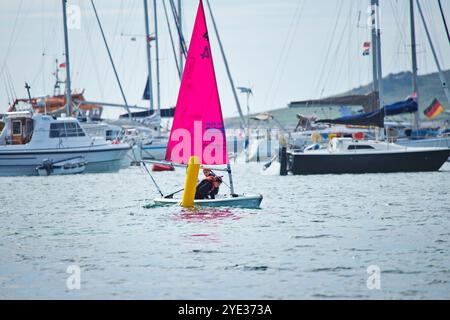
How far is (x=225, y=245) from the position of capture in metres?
20.7

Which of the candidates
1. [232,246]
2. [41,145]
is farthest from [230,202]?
[41,145]

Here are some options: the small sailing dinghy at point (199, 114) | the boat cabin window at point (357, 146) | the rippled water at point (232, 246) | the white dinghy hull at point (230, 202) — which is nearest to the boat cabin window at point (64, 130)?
the rippled water at point (232, 246)

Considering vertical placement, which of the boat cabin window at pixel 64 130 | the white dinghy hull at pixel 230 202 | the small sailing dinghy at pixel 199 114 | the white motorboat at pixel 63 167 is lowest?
the white motorboat at pixel 63 167

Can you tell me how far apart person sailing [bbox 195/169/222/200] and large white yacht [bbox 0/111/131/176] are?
24.1 metres

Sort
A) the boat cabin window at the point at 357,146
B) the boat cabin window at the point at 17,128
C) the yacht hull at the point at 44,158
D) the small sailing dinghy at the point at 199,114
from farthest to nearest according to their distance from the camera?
the boat cabin window at the point at 17,128 < the yacht hull at the point at 44,158 < the boat cabin window at the point at 357,146 < the small sailing dinghy at the point at 199,114

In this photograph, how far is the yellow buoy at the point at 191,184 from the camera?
84.5 feet

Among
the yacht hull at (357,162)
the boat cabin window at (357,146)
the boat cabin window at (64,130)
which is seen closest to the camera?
the yacht hull at (357,162)

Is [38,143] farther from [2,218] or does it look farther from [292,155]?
[2,218]

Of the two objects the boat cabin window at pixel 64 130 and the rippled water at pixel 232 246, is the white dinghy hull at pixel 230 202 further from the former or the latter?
the boat cabin window at pixel 64 130

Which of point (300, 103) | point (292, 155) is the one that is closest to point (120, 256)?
point (292, 155)

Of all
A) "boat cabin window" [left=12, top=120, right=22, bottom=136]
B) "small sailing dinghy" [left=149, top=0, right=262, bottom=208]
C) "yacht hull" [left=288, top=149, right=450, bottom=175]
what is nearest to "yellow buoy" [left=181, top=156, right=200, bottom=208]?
"small sailing dinghy" [left=149, top=0, right=262, bottom=208]

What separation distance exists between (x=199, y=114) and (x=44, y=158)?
23477 mm

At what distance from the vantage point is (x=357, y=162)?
4553 cm

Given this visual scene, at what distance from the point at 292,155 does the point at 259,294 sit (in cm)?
3145
